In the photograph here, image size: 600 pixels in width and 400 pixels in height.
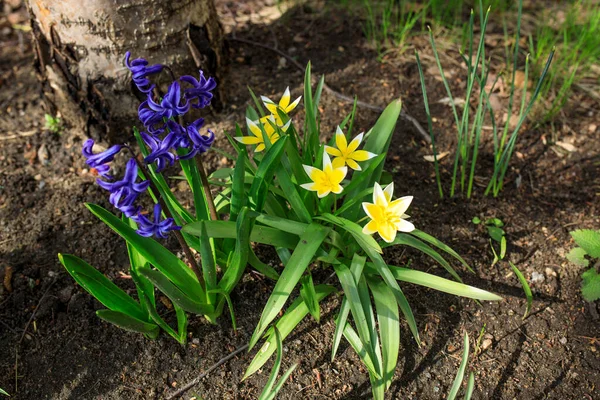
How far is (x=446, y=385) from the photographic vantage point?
1.78 m

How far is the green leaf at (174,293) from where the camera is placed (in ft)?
4.74

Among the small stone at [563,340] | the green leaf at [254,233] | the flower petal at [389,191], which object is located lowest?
the small stone at [563,340]

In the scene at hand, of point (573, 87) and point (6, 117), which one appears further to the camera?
point (573, 87)

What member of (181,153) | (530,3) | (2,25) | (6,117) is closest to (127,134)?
(6,117)

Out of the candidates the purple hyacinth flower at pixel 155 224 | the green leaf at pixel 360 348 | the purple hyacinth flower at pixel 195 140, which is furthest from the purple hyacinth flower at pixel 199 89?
the green leaf at pixel 360 348

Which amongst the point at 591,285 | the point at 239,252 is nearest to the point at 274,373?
the point at 239,252

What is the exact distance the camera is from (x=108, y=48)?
2256 mm

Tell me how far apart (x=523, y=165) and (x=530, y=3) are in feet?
5.68

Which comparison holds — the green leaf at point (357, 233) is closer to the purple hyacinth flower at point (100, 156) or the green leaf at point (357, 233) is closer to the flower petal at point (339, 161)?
the flower petal at point (339, 161)

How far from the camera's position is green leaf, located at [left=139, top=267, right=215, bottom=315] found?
145 cm

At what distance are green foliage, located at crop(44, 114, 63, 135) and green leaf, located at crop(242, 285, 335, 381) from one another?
1613mm

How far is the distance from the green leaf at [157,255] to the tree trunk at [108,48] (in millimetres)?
944

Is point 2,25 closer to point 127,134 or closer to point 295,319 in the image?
point 127,134

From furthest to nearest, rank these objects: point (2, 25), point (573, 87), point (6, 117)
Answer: point (2, 25), point (573, 87), point (6, 117)
